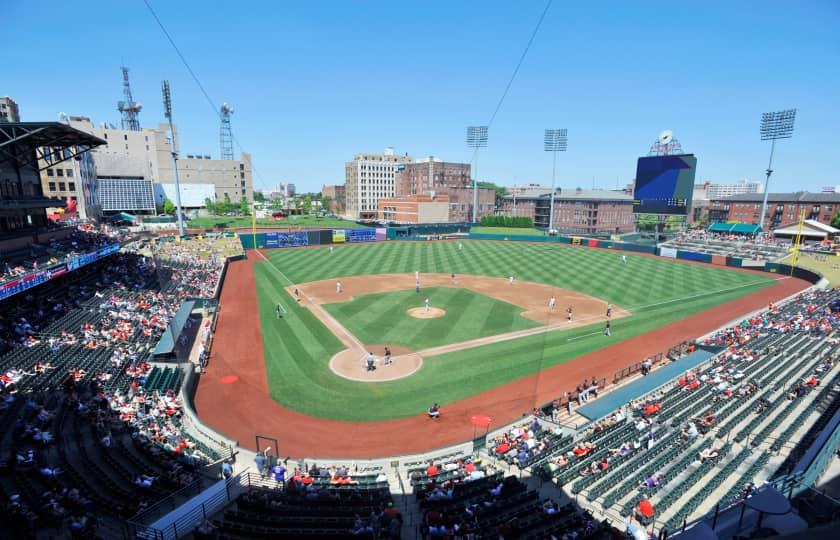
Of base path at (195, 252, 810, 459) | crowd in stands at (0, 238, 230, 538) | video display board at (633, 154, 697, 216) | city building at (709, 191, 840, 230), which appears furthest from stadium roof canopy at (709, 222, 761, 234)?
crowd in stands at (0, 238, 230, 538)

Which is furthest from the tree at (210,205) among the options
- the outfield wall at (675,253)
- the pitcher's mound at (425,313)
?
the pitcher's mound at (425,313)

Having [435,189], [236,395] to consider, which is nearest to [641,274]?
[236,395]

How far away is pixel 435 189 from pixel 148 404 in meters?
104

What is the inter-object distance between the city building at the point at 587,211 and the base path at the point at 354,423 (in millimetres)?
71400

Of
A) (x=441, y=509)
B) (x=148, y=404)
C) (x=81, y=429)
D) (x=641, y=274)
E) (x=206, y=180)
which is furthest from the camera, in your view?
(x=206, y=180)

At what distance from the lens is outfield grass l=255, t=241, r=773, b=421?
21.4 meters

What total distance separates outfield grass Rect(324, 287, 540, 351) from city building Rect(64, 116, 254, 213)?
6738 cm

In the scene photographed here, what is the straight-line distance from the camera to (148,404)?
60.4ft

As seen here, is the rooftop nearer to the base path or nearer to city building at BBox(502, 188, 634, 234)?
city building at BBox(502, 188, 634, 234)

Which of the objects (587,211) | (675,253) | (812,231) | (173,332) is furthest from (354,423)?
(587,211)

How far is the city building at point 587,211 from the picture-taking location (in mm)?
97812

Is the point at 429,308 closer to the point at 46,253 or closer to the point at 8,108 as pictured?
the point at 46,253

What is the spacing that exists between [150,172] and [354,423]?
106571 millimetres

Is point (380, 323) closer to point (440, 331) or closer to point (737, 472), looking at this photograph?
point (440, 331)
